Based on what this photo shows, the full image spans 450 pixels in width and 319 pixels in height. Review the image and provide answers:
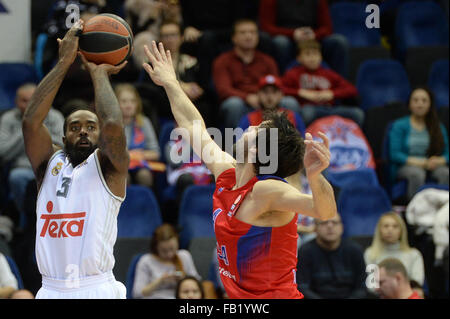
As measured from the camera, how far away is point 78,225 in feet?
15.6

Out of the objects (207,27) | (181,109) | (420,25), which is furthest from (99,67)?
(420,25)

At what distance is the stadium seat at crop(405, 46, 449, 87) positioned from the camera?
410 inches

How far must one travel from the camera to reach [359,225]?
8.48 metres

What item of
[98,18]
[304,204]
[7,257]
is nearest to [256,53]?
[7,257]

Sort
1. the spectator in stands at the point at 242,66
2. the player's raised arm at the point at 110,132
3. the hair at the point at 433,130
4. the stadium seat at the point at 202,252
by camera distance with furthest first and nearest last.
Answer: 1. the spectator in stands at the point at 242,66
2. the hair at the point at 433,130
3. the stadium seat at the point at 202,252
4. the player's raised arm at the point at 110,132

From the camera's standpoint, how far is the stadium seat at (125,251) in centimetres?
771

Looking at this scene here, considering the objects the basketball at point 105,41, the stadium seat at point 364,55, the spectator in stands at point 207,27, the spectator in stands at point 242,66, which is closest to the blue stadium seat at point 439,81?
the stadium seat at point 364,55

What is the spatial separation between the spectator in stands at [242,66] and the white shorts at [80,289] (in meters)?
4.58

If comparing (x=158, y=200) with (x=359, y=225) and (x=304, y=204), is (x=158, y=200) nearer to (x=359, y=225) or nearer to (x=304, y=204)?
(x=359, y=225)

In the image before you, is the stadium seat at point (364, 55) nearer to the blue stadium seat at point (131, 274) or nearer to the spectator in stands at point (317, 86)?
the spectator in stands at point (317, 86)

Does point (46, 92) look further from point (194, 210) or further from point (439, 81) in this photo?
point (439, 81)

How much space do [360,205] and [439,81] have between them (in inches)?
101

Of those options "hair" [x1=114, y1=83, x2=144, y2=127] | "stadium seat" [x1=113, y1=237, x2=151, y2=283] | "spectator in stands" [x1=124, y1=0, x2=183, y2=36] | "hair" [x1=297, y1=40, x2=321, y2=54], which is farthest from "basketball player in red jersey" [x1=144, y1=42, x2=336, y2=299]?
"spectator in stands" [x1=124, y1=0, x2=183, y2=36]
